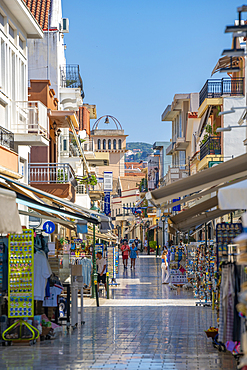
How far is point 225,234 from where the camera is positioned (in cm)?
1183

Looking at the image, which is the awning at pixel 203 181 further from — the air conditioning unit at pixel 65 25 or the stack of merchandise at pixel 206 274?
the air conditioning unit at pixel 65 25

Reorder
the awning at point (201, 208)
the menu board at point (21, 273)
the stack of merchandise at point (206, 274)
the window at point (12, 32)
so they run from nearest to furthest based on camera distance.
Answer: the menu board at point (21, 273) → the awning at point (201, 208) → the stack of merchandise at point (206, 274) → the window at point (12, 32)

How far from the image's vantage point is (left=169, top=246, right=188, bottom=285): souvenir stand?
24814mm

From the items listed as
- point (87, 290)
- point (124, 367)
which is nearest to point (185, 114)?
point (87, 290)

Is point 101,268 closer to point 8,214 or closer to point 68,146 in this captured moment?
point 8,214

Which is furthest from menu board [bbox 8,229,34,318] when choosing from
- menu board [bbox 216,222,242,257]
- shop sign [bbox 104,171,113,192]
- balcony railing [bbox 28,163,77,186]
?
shop sign [bbox 104,171,113,192]

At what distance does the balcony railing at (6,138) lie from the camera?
19.0 m

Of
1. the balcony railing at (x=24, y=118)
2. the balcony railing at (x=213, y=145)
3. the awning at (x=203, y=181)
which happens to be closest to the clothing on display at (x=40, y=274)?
the awning at (x=203, y=181)

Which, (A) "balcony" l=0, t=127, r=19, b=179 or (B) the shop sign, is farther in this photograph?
(B) the shop sign

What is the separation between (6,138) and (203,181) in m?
11.7

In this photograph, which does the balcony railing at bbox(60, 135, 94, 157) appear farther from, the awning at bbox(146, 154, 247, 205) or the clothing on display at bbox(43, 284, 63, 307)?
the awning at bbox(146, 154, 247, 205)

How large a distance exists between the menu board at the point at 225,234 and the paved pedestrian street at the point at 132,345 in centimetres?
184

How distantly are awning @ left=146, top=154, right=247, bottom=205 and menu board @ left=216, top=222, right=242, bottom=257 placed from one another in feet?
7.92

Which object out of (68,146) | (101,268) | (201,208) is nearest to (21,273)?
(201,208)
